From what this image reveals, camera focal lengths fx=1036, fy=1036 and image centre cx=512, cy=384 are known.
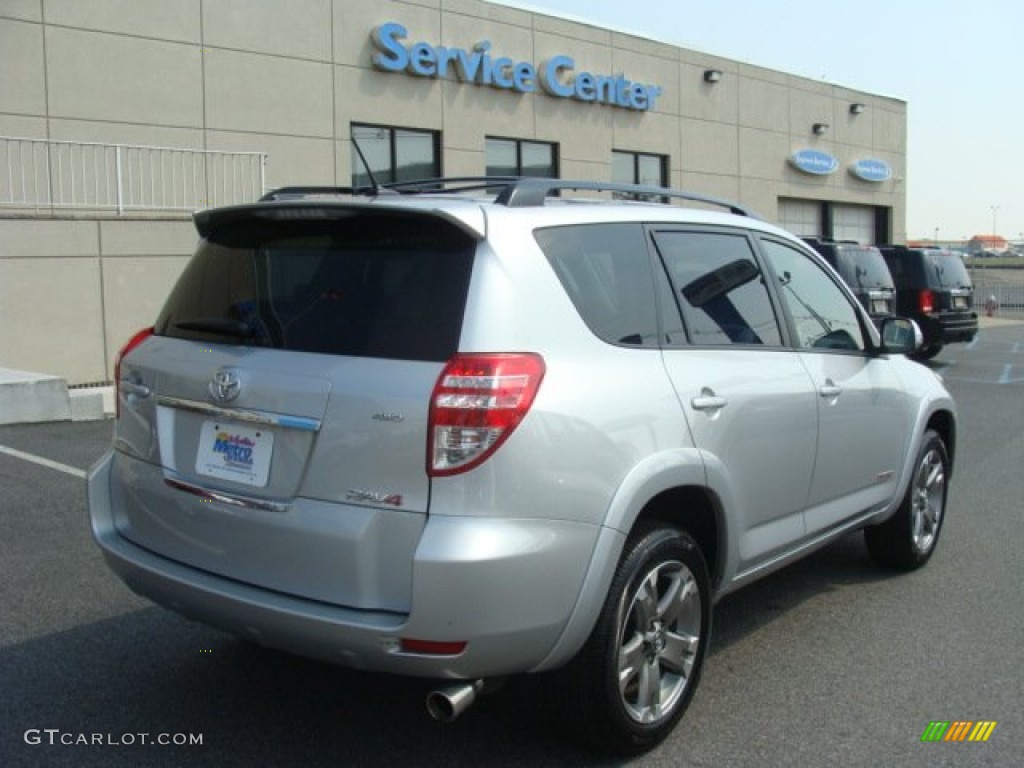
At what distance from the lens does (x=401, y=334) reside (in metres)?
3.08

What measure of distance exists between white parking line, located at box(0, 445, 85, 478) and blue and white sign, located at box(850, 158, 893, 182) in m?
26.6

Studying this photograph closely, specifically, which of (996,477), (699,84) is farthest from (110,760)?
(699,84)

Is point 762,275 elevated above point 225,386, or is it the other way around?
point 762,275

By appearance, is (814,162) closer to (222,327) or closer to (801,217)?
(801,217)

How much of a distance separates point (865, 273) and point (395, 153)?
8369mm

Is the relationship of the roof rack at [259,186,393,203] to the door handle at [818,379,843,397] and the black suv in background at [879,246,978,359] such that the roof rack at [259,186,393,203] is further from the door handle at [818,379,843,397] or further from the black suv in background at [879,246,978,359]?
the black suv in background at [879,246,978,359]

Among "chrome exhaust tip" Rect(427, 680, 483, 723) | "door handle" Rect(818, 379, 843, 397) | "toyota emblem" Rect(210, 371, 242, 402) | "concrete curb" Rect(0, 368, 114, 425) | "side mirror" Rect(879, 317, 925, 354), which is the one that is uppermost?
"side mirror" Rect(879, 317, 925, 354)

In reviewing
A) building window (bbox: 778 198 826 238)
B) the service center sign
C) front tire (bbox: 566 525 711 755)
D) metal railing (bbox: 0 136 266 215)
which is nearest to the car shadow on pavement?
front tire (bbox: 566 525 711 755)

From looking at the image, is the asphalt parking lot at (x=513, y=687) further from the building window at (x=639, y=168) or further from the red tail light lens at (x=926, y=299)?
the building window at (x=639, y=168)

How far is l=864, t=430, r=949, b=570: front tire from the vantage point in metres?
5.39

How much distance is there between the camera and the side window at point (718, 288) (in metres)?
3.88

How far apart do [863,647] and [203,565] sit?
110 inches

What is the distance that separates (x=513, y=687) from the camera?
3.98 meters

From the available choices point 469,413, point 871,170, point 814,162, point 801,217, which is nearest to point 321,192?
point 469,413
